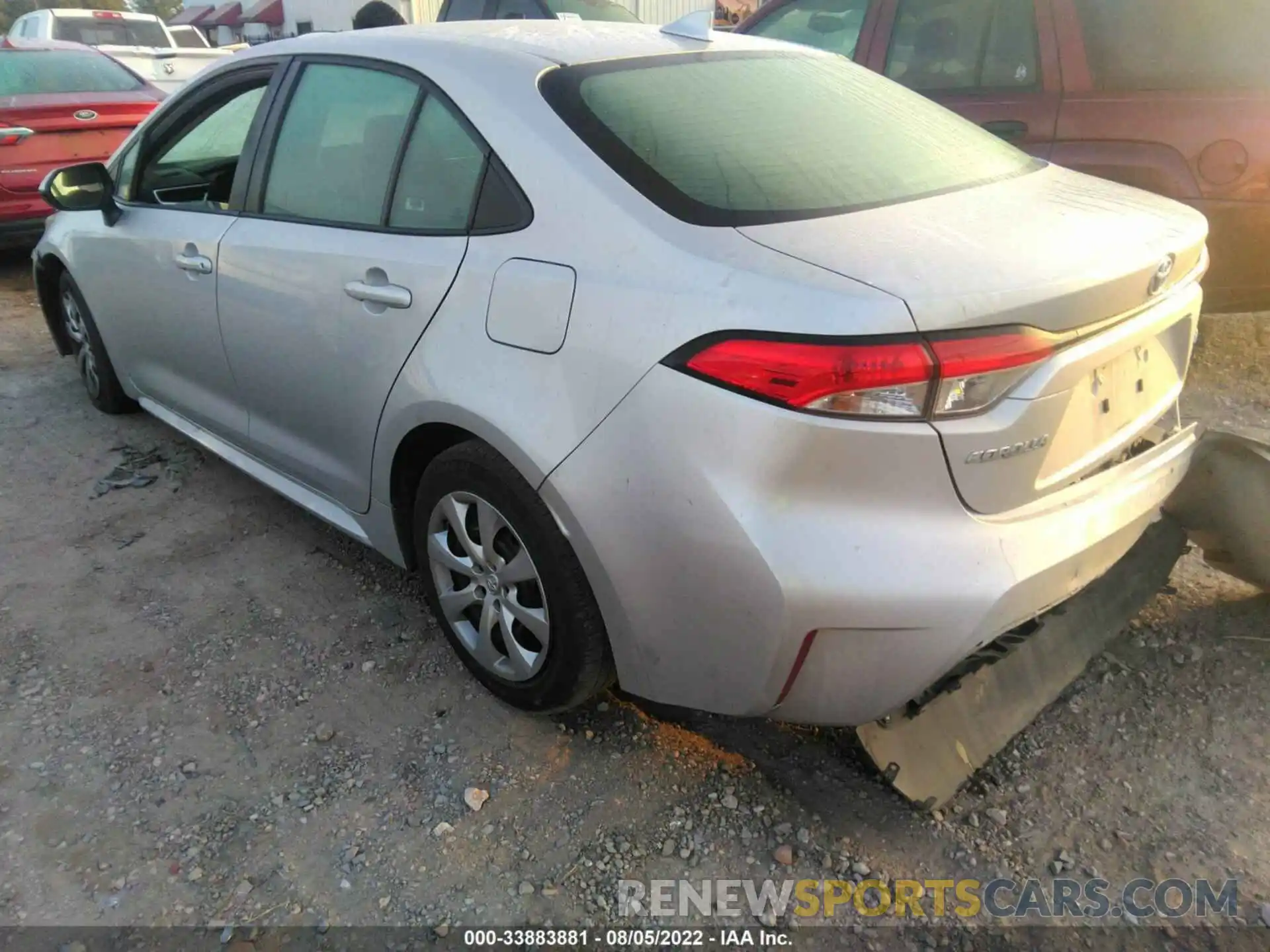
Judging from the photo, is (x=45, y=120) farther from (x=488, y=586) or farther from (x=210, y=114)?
(x=488, y=586)

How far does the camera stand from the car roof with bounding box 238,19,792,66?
2406 mm

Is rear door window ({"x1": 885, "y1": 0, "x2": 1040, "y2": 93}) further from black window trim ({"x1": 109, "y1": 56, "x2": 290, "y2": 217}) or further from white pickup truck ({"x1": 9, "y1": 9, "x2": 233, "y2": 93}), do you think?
white pickup truck ({"x1": 9, "y1": 9, "x2": 233, "y2": 93})

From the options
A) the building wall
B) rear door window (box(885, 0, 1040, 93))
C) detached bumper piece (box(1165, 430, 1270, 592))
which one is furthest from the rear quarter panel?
the building wall

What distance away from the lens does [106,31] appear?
13.4 meters

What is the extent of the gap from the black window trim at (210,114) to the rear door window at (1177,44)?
3335 mm

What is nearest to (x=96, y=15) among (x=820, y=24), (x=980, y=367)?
(x=820, y=24)

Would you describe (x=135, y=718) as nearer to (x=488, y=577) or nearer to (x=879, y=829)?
(x=488, y=577)

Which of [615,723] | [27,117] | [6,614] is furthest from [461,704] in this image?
[27,117]

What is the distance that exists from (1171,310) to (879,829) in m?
1.34

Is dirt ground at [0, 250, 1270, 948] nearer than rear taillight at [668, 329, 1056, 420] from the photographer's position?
No

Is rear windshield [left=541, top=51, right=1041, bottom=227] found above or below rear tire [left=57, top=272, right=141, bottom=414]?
above

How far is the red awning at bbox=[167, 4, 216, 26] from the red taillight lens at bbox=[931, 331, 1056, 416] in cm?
4005

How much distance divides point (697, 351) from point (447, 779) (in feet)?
4.12

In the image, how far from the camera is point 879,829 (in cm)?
215
